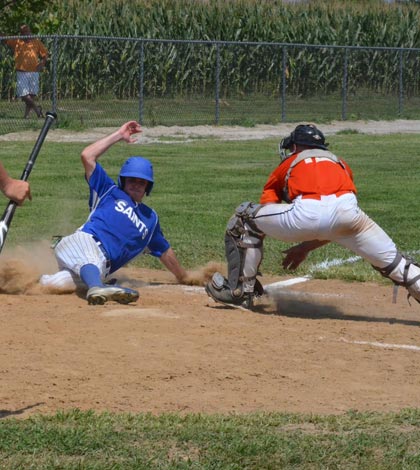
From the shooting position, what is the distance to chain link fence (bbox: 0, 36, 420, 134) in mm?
25859

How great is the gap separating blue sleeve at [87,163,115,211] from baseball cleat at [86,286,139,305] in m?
1.14

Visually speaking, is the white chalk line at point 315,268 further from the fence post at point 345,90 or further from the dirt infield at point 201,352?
the fence post at point 345,90

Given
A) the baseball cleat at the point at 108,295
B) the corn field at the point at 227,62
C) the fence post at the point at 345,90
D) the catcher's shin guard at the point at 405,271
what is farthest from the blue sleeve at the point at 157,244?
the fence post at the point at 345,90

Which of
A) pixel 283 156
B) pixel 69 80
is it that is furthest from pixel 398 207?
pixel 69 80

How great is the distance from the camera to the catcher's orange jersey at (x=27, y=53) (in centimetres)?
2415

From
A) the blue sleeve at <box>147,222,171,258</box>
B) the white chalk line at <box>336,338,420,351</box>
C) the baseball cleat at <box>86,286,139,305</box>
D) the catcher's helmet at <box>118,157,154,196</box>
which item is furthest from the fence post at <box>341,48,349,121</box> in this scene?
the white chalk line at <box>336,338,420,351</box>

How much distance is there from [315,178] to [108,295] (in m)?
1.75

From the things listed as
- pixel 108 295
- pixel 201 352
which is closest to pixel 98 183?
pixel 108 295

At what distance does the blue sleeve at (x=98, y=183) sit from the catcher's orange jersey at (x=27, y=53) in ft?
51.3

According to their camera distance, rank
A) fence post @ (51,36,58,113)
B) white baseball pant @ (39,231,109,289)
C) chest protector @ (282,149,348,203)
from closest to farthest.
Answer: chest protector @ (282,149,348,203), white baseball pant @ (39,231,109,289), fence post @ (51,36,58,113)

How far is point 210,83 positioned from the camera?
29.9 meters

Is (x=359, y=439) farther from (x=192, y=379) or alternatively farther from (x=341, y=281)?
(x=341, y=281)

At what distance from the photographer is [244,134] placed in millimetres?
25422

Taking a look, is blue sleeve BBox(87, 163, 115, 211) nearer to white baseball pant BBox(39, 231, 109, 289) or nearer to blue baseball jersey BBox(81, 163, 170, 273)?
blue baseball jersey BBox(81, 163, 170, 273)
